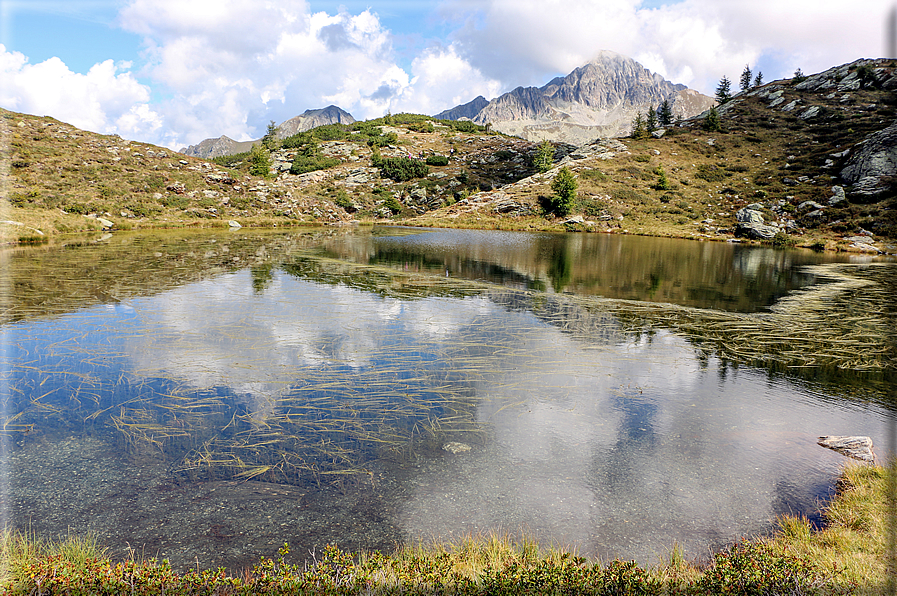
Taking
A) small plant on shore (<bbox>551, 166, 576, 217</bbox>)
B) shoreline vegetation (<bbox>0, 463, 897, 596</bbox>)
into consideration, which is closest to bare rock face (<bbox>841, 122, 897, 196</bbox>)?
small plant on shore (<bbox>551, 166, 576, 217</bbox>)

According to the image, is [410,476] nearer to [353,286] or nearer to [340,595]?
[340,595]

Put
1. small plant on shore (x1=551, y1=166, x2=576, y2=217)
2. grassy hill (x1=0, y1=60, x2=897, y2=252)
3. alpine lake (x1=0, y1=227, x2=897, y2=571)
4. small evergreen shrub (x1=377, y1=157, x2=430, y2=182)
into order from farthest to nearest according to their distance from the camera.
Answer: small evergreen shrub (x1=377, y1=157, x2=430, y2=182)
small plant on shore (x1=551, y1=166, x2=576, y2=217)
grassy hill (x1=0, y1=60, x2=897, y2=252)
alpine lake (x1=0, y1=227, x2=897, y2=571)

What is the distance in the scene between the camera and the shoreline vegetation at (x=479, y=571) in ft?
14.1

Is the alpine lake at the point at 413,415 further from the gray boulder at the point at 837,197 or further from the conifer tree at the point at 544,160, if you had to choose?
the conifer tree at the point at 544,160

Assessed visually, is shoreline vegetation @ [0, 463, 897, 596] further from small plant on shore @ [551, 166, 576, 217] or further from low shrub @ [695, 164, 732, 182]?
low shrub @ [695, 164, 732, 182]

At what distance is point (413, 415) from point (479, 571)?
407 cm

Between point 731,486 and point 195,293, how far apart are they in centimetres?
1974

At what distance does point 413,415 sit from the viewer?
8.62 meters

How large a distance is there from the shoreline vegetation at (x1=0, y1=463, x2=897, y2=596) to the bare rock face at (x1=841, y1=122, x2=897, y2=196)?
254ft

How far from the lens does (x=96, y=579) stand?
432cm

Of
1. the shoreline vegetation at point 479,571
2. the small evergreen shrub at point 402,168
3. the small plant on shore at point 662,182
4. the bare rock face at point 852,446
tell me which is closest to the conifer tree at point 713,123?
the small plant on shore at point 662,182

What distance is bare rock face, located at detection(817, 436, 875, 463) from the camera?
748 cm

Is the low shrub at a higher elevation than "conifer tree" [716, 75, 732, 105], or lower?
lower

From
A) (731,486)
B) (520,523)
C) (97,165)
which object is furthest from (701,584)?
(97,165)
